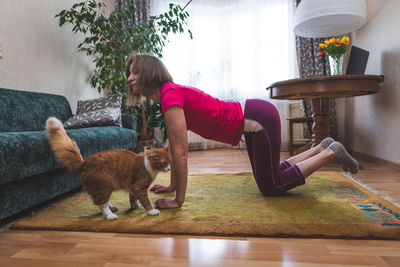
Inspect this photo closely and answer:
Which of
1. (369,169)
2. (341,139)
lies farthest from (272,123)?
(341,139)

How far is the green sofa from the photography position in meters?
1.19

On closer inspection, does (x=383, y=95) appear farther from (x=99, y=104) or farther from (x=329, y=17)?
(x=99, y=104)

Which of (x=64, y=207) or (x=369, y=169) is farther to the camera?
(x=369, y=169)

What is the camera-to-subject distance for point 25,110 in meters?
2.07

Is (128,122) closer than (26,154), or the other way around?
(26,154)

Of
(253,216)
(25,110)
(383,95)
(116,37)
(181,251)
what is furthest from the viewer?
(116,37)

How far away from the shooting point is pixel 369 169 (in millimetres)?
2371

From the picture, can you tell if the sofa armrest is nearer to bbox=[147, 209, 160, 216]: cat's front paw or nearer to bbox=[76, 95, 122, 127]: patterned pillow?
bbox=[76, 95, 122, 127]: patterned pillow

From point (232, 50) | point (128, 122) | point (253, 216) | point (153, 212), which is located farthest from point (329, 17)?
point (153, 212)

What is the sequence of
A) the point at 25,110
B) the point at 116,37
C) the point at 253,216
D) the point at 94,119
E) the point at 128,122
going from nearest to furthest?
the point at 253,216 → the point at 25,110 → the point at 94,119 → the point at 128,122 → the point at 116,37

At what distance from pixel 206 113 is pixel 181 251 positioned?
72 cm

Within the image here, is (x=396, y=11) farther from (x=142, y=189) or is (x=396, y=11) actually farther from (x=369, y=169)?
(x=142, y=189)

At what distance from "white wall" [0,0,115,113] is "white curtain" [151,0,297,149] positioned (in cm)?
137

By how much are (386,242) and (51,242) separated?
1.38 metres
